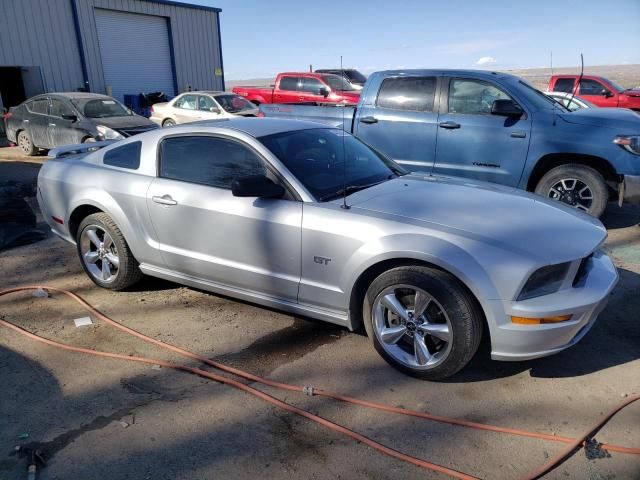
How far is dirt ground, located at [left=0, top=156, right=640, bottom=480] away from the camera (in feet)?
8.02

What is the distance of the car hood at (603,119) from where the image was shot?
5766 millimetres

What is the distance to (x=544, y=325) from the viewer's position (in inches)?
109

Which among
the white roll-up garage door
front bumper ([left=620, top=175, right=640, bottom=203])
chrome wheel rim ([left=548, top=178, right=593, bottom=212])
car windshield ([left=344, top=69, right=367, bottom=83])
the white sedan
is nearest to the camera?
front bumper ([left=620, top=175, right=640, bottom=203])

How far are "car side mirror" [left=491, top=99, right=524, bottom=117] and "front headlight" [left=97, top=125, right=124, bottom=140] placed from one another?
7.43 m

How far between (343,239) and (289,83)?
46.3 ft

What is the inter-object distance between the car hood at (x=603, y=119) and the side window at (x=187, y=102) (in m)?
11.4

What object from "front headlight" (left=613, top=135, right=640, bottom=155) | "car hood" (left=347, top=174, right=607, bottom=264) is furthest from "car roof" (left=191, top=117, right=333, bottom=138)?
"front headlight" (left=613, top=135, right=640, bottom=155)

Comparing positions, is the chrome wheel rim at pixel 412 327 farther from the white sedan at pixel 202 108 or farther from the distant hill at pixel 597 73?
the distant hill at pixel 597 73

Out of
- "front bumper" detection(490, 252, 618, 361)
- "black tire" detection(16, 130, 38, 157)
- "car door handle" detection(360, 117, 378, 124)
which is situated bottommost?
"black tire" detection(16, 130, 38, 157)

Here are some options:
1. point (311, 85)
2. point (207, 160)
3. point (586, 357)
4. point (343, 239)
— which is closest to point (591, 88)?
point (311, 85)

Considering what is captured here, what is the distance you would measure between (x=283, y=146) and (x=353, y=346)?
1552mm

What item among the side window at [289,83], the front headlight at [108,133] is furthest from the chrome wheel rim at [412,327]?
the side window at [289,83]

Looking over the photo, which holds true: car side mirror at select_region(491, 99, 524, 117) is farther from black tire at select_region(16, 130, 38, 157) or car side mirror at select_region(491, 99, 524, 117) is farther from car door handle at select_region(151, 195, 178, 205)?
black tire at select_region(16, 130, 38, 157)

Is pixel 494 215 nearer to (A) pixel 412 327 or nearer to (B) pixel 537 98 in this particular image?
(A) pixel 412 327
